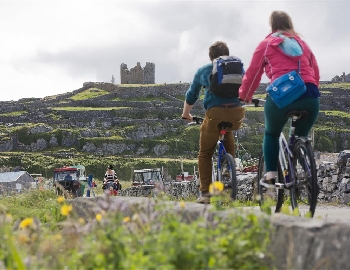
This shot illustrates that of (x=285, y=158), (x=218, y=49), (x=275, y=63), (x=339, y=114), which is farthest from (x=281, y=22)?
(x=339, y=114)

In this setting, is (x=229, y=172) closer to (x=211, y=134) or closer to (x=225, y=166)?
(x=225, y=166)

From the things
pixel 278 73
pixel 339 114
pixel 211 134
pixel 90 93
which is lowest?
pixel 339 114

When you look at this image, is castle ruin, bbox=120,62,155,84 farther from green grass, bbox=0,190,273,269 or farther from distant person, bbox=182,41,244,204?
green grass, bbox=0,190,273,269

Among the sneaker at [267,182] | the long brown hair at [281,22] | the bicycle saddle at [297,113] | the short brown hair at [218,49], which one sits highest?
the long brown hair at [281,22]

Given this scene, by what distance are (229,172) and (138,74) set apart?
97842 mm

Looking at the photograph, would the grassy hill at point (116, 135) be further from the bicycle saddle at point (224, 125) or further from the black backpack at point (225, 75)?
the black backpack at point (225, 75)

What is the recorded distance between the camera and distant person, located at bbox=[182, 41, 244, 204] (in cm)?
529

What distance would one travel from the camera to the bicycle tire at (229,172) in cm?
510

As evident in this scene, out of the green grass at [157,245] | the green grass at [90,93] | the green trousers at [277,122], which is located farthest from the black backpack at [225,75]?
the green grass at [90,93]

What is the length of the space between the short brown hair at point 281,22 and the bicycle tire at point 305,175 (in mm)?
971

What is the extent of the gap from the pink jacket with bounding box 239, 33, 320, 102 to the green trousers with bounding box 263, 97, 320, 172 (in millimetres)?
183

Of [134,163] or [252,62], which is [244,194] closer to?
[252,62]

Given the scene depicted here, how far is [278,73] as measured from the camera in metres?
4.33

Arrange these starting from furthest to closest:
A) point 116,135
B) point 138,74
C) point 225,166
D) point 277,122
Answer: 1. point 138,74
2. point 116,135
3. point 225,166
4. point 277,122
